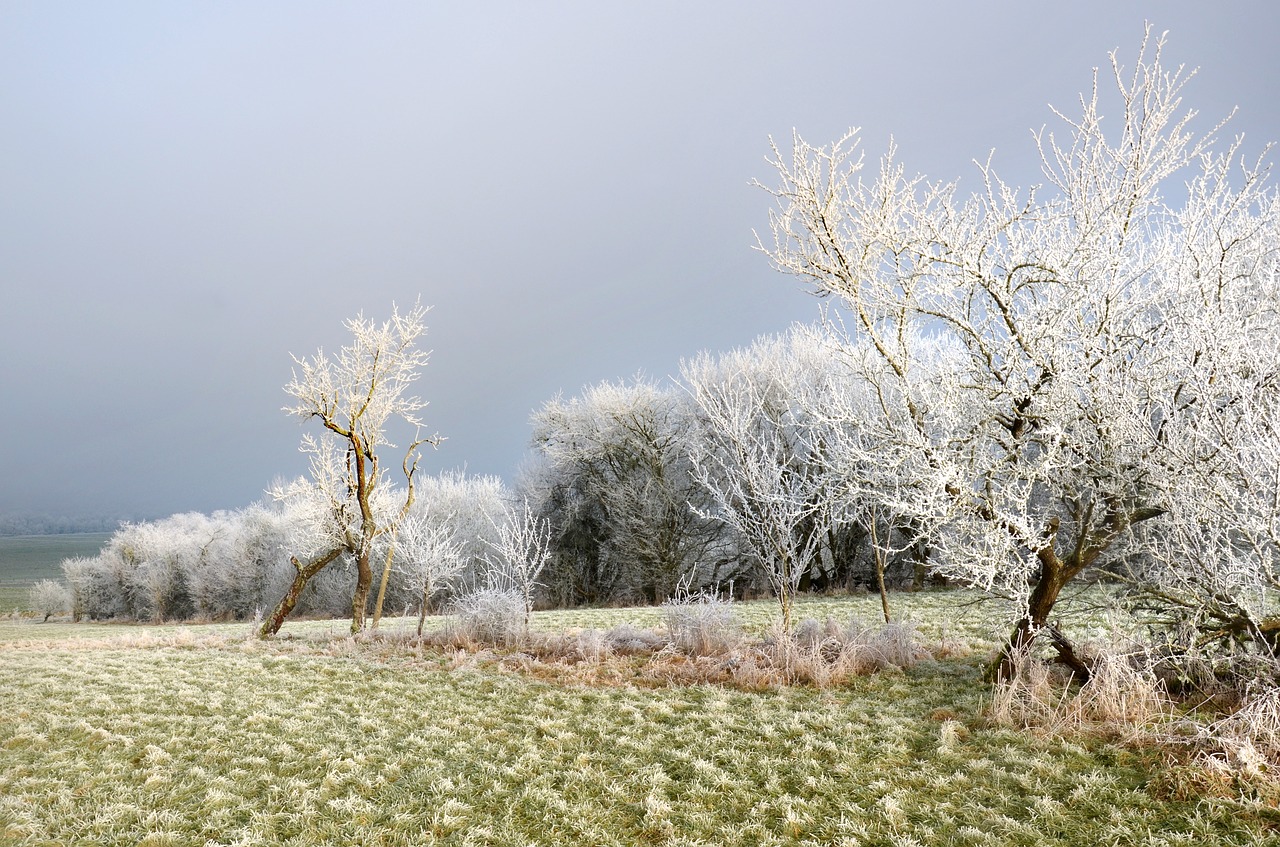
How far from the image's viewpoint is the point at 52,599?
4128cm

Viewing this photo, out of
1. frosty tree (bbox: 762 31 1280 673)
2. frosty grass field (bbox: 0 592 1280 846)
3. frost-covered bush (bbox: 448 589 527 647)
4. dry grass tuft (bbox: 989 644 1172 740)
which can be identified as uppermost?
frosty tree (bbox: 762 31 1280 673)

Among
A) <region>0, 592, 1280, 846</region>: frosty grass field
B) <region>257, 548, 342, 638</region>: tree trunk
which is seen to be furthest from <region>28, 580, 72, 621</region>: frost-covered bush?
<region>0, 592, 1280, 846</region>: frosty grass field

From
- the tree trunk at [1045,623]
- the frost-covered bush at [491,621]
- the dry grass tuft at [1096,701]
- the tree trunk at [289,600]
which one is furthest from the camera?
the tree trunk at [289,600]

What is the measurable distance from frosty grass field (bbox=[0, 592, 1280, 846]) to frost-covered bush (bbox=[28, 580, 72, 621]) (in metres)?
43.4

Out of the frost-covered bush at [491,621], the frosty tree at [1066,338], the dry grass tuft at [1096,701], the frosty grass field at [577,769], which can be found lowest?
the frosty grass field at [577,769]

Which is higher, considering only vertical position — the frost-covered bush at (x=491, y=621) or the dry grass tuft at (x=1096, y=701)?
the frost-covered bush at (x=491, y=621)

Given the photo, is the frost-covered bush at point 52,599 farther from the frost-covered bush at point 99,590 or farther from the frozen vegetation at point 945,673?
the frozen vegetation at point 945,673

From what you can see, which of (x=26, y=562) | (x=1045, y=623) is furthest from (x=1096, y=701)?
(x=26, y=562)

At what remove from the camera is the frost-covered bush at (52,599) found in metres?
41.1

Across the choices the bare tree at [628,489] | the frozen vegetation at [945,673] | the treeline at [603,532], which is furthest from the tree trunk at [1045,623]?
the bare tree at [628,489]

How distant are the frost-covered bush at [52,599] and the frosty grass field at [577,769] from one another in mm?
43373

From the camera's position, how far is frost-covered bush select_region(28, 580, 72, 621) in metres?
41.1

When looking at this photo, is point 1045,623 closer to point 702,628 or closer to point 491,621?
point 702,628

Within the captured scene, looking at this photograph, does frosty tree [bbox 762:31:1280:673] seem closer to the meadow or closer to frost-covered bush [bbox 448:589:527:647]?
frost-covered bush [bbox 448:589:527:647]
